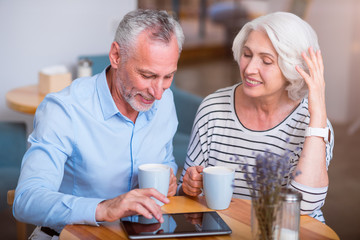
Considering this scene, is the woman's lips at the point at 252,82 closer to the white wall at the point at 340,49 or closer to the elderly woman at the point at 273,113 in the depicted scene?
the elderly woman at the point at 273,113

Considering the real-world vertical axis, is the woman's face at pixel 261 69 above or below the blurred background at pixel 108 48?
above

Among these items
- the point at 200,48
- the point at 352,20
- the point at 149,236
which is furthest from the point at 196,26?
the point at 149,236

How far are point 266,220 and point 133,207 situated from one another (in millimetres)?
348

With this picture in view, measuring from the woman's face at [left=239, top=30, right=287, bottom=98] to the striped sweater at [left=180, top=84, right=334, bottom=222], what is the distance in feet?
0.49

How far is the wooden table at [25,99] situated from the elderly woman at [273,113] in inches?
59.0

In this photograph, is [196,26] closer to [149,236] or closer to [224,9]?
[224,9]

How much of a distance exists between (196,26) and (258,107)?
808 centimetres

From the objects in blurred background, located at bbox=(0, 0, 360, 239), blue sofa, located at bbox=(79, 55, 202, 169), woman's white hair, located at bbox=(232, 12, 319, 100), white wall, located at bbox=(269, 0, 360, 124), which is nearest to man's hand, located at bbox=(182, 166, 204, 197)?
woman's white hair, located at bbox=(232, 12, 319, 100)

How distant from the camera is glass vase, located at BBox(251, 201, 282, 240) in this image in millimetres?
1189

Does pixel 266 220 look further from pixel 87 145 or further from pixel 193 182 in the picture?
pixel 87 145

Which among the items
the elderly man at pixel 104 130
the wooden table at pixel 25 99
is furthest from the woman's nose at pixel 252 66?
the wooden table at pixel 25 99

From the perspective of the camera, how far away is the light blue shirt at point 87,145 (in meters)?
1.53

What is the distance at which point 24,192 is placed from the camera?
146cm

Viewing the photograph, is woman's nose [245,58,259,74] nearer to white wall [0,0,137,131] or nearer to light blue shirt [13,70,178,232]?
light blue shirt [13,70,178,232]
